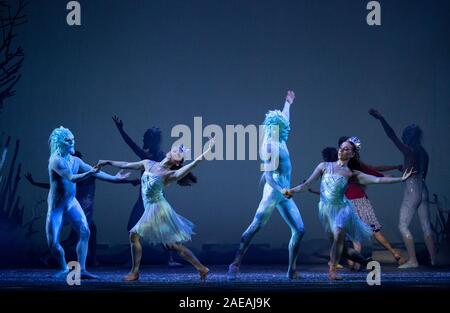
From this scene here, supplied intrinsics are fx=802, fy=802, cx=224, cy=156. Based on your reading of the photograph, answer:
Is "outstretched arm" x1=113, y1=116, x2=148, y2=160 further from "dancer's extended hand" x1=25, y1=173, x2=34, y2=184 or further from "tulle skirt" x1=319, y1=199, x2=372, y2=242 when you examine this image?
"tulle skirt" x1=319, y1=199, x2=372, y2=242

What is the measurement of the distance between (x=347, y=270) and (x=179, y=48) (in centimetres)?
363

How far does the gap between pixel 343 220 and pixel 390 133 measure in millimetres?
2123

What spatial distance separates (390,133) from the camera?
1018cm

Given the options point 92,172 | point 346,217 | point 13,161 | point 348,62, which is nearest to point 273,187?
point 346,217

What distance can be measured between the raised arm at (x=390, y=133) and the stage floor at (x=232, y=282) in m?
1.54

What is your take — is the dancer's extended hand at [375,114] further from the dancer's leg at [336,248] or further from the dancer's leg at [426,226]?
the dancer's leg at [336,248]

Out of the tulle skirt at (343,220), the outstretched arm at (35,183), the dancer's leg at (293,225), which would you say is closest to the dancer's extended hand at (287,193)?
the dancer's leg at (293,225)

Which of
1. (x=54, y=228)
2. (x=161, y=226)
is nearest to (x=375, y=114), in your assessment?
(x=161, y=226)

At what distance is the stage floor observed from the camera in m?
8.05

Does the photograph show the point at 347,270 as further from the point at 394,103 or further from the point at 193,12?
the point at 193,12

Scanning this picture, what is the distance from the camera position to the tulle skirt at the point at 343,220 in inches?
335

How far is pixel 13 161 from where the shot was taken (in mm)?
10734
